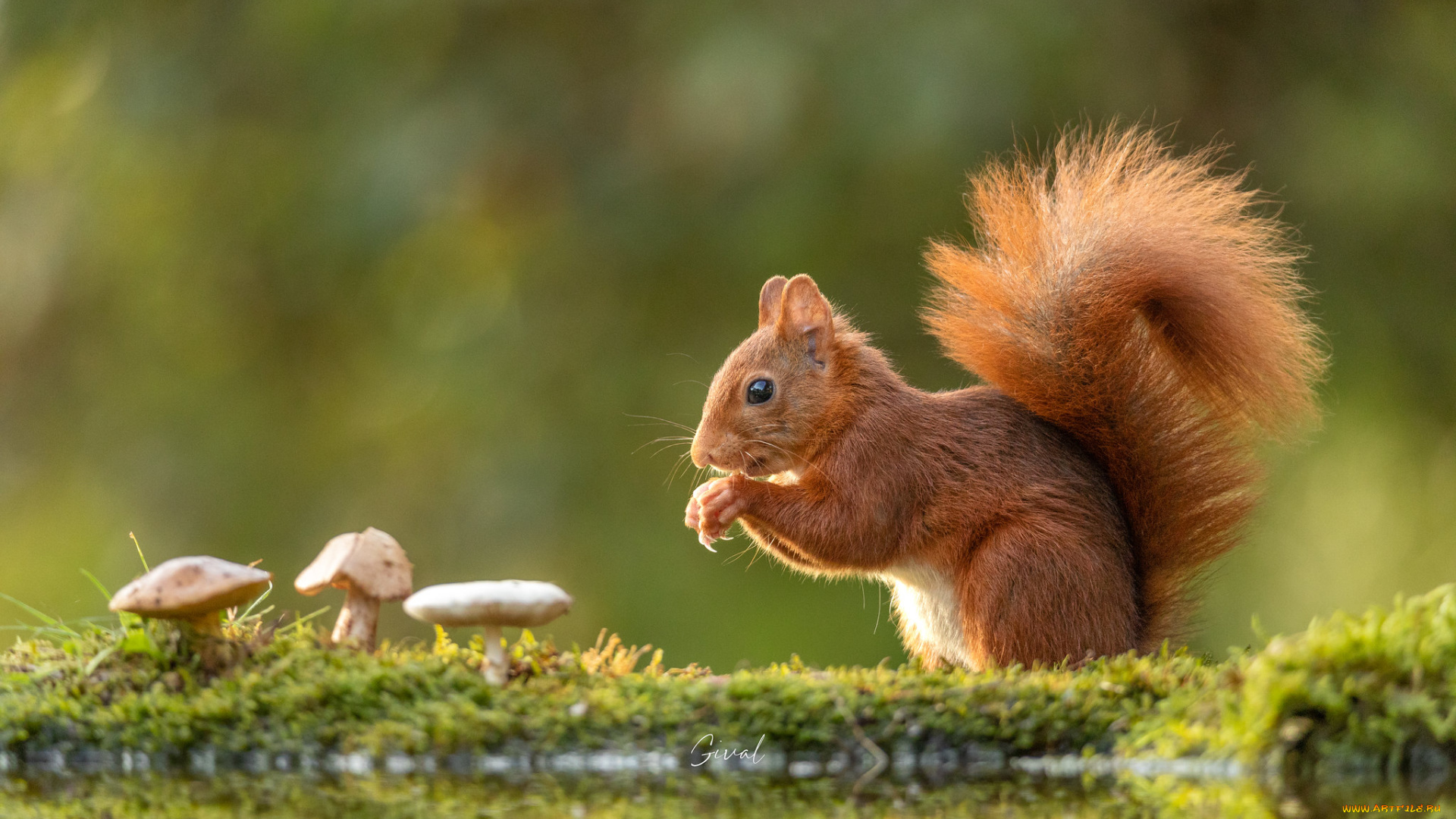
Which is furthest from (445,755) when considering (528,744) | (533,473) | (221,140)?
(221,140)

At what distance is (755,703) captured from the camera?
2027mm

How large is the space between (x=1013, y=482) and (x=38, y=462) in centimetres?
543

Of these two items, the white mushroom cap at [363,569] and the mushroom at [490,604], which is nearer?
the mushroom at [490,604]

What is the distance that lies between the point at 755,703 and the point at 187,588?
873 millimetres

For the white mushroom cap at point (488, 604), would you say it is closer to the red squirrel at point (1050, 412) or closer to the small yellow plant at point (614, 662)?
the small yellow plant at point (614, 662)

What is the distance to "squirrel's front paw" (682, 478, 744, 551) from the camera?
277 cm

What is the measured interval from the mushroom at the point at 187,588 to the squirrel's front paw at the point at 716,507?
974 millimetres

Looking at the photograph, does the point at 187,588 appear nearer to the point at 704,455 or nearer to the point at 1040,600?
the point at 704,455

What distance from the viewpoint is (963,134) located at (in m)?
5.25

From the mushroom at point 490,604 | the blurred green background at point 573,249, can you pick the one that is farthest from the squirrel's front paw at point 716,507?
the blurred green background at point 573,249

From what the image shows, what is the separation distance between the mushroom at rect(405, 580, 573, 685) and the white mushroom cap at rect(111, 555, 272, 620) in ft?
0.85

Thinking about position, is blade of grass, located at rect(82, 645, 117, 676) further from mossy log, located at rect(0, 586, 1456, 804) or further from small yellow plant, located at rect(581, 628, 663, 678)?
small yellow plant, located at rect(581, 628, 663, 678)

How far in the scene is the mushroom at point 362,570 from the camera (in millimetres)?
2188

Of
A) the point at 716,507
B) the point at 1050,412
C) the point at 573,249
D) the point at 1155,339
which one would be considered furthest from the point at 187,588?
the point at 573,249
